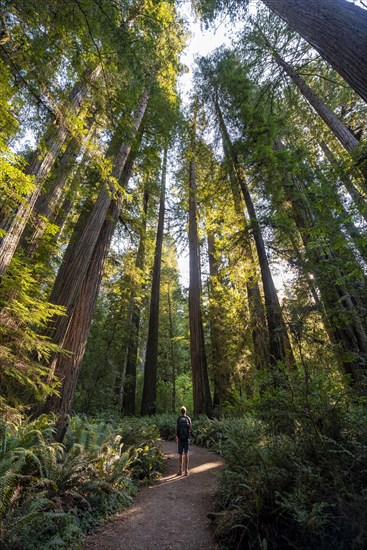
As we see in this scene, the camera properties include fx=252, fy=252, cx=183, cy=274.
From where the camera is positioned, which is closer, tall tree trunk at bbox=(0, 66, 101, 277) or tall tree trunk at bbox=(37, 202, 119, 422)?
tall tree trunk at bbox=(0, 66, 101, 277)

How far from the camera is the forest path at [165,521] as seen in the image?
2908 millimetres

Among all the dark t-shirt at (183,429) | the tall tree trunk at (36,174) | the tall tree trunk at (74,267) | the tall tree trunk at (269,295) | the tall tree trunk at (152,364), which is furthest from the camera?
the tall tree trunk at (152,364)

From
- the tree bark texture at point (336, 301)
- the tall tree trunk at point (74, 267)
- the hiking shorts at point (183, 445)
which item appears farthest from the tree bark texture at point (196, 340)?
the tall tree trunk at point (74, 267)

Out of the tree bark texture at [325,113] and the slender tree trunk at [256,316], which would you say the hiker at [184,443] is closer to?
the slender tree trunk at [256,316]

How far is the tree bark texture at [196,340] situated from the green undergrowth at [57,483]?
4.89 m

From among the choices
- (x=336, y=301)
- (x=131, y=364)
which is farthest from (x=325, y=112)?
(x=131, y=364)

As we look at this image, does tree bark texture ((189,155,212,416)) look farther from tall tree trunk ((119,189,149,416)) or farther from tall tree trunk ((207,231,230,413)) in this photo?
tall tree trunk ((119,189,149,416))

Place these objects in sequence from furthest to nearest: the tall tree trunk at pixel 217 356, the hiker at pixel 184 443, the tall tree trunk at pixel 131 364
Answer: the tall tree trunk at pixel 131 364, the tall tree trunk at pixel 217 356, the hiker at pixel 184 443

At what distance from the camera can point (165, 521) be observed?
11.4ft

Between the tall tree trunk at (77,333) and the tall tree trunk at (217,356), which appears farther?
the tall tree trunk at (217,356)

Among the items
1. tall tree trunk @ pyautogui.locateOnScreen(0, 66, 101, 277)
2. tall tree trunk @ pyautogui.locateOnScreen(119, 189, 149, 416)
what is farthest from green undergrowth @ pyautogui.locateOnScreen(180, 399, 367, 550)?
tall tree trunk @ pyautogui.locateOnScreen(119, 189, 149, 416)

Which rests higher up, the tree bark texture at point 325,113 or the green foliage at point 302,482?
the tree bark texture at point 325,113

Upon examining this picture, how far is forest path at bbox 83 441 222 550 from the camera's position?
2.91 m

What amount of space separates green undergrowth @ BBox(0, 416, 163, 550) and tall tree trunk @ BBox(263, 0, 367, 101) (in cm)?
559
